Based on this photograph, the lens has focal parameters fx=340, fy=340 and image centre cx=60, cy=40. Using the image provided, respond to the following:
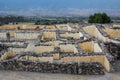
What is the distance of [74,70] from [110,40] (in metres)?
11.7

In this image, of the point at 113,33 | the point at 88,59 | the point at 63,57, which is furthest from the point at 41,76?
the point at 113,33

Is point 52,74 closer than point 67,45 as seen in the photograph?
Yes

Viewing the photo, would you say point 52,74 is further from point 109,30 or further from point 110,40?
point 109,30

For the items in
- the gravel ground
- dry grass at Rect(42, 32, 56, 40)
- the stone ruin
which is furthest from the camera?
dry grass at Rect(42, 32, 56, 40)

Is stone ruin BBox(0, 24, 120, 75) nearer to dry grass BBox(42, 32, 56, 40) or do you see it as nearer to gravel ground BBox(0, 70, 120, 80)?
gravel ground BBox(0, 70, 120, 80)

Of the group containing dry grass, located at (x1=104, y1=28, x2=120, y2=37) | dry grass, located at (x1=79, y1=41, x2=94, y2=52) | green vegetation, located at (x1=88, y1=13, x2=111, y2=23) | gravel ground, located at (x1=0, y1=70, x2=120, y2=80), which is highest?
green vegetation, located at (x1=88, y1=13, x2=111, y2=23)

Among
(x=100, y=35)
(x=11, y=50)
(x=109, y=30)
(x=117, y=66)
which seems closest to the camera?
(x=117, y=66)

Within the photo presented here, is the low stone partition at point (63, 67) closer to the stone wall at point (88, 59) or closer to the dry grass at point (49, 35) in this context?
the stone wall at point (88, 59)

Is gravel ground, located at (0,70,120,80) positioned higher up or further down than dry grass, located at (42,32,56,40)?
further down

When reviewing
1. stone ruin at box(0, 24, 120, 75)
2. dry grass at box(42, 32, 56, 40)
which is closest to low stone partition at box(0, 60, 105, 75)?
stone ruin at box(0, 24, 120, 75)

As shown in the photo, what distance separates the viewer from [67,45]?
99.9 feet

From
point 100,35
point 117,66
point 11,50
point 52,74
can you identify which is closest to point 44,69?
point 52,74

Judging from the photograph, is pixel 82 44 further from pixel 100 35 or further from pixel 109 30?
pixel 109 30

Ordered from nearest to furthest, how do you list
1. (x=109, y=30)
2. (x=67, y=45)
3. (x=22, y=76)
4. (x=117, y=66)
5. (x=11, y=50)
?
(x=22, y=76) < (x=117, y=66) < (x=11, y=50) < (x=67, y=45) < (x=109, y=30)
